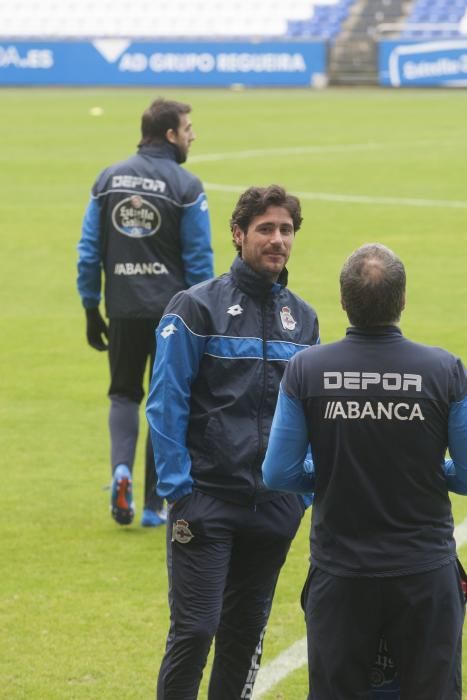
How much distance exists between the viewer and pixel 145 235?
7.89 meters

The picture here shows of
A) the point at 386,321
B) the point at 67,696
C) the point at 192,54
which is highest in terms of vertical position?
the point at 192,54

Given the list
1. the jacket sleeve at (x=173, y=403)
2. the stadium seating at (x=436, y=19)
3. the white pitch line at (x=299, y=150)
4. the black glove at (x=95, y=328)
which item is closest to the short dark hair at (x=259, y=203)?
the jacket sleeve at (x=173, y=403)

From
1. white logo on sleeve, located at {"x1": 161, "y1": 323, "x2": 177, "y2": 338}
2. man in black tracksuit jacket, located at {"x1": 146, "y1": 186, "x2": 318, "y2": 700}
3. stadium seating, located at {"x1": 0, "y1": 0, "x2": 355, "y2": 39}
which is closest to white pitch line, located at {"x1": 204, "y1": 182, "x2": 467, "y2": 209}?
man in black tracksuit jacket, located at {"x1": 146, "y1": 186, "x2": 318, "y2": 700}

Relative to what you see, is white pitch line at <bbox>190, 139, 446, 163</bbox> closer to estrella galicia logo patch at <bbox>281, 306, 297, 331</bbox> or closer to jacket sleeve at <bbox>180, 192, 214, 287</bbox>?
jacket sleeve at <bbox>180, 192, 214, 287</bbox>

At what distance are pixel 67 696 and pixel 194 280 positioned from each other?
109 inches

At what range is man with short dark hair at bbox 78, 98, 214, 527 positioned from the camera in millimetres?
7820

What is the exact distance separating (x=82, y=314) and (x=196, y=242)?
21.8 ft

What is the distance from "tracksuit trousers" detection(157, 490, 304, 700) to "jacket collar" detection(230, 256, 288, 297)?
0.73 m

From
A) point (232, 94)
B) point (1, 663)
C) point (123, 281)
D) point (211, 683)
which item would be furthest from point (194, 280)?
point (232, 94)

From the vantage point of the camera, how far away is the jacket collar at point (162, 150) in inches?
307

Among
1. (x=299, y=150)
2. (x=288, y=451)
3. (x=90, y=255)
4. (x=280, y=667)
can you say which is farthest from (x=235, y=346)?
(x=299, y=150)

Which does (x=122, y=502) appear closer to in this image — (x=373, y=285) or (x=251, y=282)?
(x=251, y=282)

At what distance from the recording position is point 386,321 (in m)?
4.15

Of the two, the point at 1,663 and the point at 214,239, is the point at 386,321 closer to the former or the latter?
the point at 1,663
